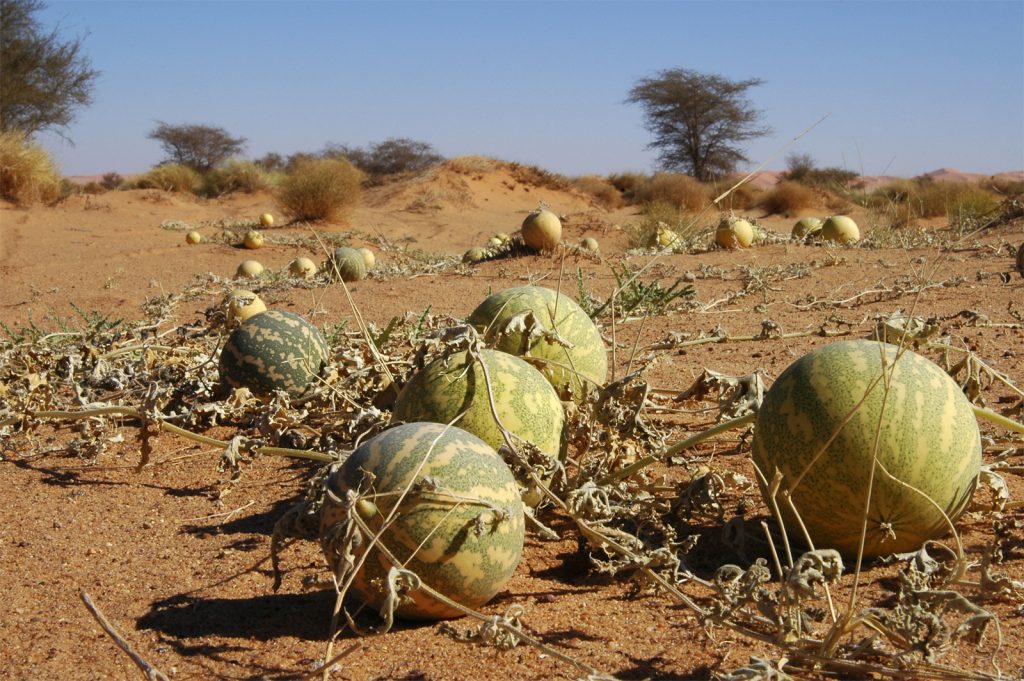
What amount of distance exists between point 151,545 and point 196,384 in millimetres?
1761

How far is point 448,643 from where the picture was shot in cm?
244

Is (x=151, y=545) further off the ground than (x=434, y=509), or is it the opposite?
(x=434, y=509)

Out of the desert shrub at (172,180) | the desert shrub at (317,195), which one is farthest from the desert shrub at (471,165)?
the desert shrub at (317,195)

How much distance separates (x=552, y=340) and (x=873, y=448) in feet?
5.01

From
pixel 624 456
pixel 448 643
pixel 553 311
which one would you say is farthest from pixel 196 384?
pixel 448 643

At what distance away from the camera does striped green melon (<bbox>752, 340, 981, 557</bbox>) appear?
2.64 meters

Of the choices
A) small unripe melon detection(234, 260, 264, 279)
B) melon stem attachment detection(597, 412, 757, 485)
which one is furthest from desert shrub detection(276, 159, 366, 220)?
melon stem attachment detection(597, 412, 757, 485)

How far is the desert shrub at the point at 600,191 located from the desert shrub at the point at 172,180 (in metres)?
12.9

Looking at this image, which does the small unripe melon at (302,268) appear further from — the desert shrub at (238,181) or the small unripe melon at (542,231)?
the desert shrub at (238,181)

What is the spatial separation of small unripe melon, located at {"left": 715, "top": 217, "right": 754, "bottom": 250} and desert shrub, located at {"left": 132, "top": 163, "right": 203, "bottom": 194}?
20009 millimetres

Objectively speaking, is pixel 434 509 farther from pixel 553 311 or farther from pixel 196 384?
pixel 196 384

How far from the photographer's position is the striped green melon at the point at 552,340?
381cm

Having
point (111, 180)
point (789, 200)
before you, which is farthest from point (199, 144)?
point (789, 200)

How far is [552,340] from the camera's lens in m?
3.79
